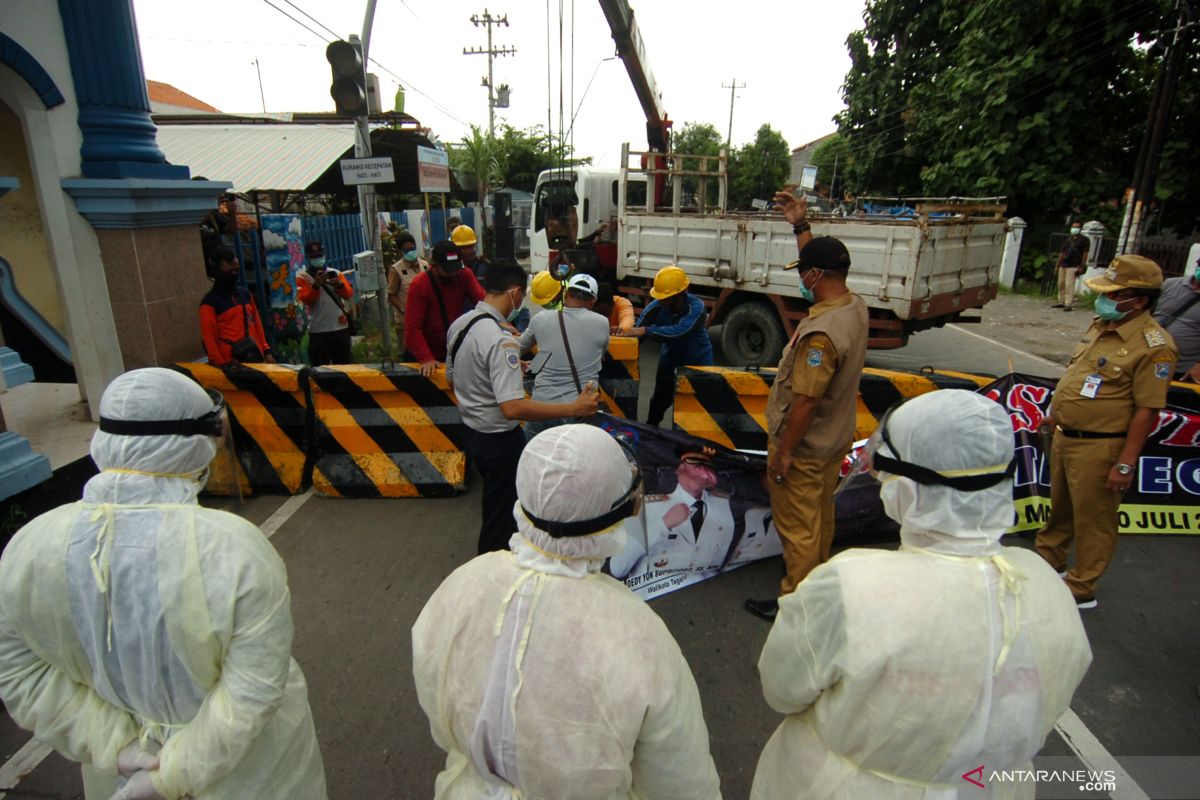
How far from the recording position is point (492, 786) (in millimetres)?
1481

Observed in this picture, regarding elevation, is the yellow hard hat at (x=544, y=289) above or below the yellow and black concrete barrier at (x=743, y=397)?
above

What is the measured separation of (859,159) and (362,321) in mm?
20597

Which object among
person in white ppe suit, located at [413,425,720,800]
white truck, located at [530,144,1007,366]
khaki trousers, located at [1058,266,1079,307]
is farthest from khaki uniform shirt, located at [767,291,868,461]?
khaki trousers, located at [1058,266,1079,307]

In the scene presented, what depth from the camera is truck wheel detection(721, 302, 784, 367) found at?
8656mm

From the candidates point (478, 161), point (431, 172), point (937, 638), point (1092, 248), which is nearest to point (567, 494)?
point (937, 638)

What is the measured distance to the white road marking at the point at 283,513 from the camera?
4.59 meters

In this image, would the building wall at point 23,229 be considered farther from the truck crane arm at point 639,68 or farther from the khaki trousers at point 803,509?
the truck crane arm at point 639,68

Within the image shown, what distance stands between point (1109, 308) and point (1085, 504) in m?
1.03

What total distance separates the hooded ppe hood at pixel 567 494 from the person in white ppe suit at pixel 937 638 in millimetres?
555

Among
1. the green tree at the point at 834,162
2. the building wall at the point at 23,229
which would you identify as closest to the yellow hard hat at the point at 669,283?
the building wall at the point at 23,229

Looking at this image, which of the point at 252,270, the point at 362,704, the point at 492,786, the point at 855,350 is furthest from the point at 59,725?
the point at 252,270

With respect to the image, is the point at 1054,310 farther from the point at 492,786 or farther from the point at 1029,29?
the point at 492,786

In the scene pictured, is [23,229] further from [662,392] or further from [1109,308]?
[1109,308]

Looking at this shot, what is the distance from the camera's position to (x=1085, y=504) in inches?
138
